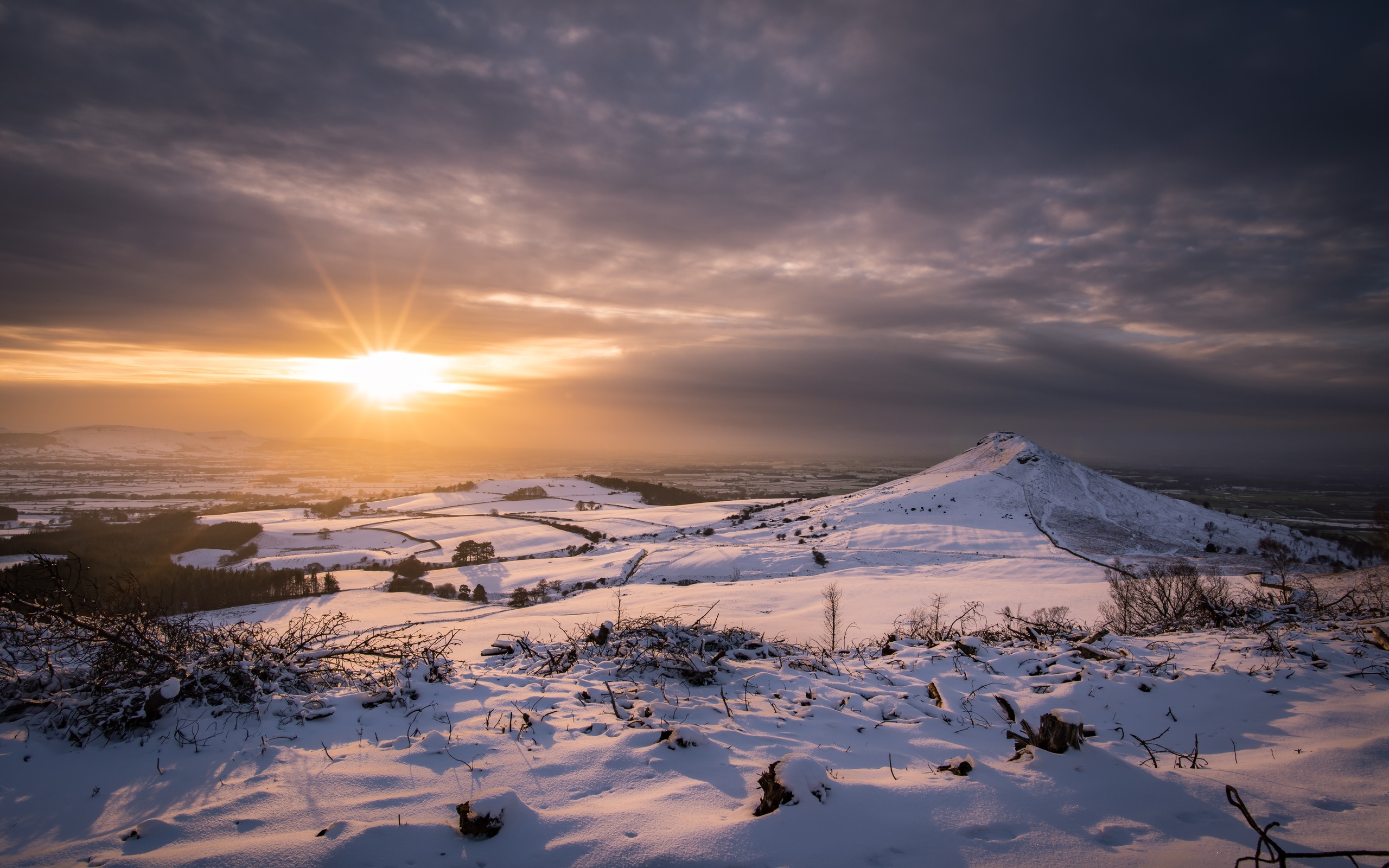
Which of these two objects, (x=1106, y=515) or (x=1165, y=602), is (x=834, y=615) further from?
(x=1106, y=515)

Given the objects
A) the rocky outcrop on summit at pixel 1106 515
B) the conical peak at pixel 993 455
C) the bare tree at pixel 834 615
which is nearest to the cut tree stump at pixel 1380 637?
the bare tree at pixel 834 615

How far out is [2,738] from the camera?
436 cm

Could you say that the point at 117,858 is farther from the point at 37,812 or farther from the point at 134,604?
the point at 134,604

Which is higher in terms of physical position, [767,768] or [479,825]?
[479,825]

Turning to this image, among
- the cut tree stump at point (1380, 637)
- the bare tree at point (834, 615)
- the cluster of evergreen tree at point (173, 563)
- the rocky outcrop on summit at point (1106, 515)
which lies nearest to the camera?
the cut tree stump at point (1380, 637)

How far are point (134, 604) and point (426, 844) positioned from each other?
6006mm

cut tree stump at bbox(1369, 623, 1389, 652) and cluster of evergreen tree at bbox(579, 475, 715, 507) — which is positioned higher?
cut tree stump at bbox(1369, 623, 1389, 652)

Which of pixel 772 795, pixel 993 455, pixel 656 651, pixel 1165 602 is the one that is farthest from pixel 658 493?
pixel 772 795

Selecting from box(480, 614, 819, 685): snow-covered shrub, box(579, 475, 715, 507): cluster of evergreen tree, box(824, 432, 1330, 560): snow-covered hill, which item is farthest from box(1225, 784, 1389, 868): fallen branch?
box(579, 475, 715, 507): cluster of evergreen tree

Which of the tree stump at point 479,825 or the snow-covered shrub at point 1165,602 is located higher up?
the tree stump at point 479,825

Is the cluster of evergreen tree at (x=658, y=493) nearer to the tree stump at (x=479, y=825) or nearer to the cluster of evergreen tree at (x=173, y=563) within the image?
the cluster of evergreen tree at (x=173, y=563)

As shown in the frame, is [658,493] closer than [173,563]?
No

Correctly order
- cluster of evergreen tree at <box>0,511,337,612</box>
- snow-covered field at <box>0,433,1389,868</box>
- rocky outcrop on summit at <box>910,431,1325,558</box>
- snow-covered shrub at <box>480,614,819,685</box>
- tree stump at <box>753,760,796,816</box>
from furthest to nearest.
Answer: cluster of evergreen tree at <box>0,511,337,612</box>, rocky outcrop on summit at <box>910,431,1325,558</box>, snow-covered shrub at <box>480,614,819,685</box>, tree stump at <box>753,760,796,816</box>, snow-covered field at <box>0,433,1389,868</box>

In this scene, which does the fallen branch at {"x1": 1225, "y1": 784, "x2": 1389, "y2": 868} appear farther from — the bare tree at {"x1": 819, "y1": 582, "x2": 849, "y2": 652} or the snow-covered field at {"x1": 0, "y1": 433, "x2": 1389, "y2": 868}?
the bare tree at {"x1": 819, "y1": 582, "x2": 849, "y2": 652}
